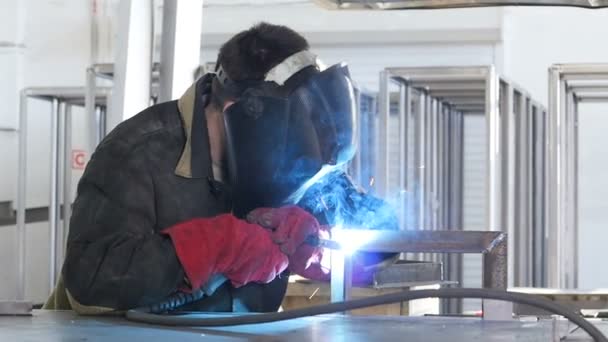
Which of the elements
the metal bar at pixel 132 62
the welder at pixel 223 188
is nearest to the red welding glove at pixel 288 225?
the welder at pixel 223 188

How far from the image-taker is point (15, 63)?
616 cm

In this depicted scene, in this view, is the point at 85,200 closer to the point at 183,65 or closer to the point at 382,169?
the point at 183,65

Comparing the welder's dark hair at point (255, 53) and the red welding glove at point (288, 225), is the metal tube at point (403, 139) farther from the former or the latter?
the red welding glove at point (288, 225)

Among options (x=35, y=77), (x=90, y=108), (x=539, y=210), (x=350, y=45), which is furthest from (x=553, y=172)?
(x=35, y=77)

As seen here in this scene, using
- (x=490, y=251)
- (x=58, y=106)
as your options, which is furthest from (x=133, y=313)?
(x=58, y=106)

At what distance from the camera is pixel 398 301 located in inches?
57.2

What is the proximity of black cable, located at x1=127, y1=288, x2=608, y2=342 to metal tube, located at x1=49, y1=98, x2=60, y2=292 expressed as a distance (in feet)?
14.2

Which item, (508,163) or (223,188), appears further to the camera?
(508,163)

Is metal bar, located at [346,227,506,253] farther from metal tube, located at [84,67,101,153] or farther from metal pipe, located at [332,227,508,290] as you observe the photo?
metal tube, located at [84,67,101,153]

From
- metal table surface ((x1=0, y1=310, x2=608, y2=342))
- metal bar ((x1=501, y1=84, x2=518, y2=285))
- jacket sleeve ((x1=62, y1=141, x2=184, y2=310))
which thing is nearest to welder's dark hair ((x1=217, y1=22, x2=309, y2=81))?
jacket sleeve ((x1=62, y1=141, x2=184, y2=310))

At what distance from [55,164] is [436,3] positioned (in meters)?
3.88

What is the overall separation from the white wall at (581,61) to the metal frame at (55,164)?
245 centimetres

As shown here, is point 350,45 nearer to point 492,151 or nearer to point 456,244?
point 492,151

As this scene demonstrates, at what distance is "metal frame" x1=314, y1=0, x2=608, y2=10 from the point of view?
2.27m
